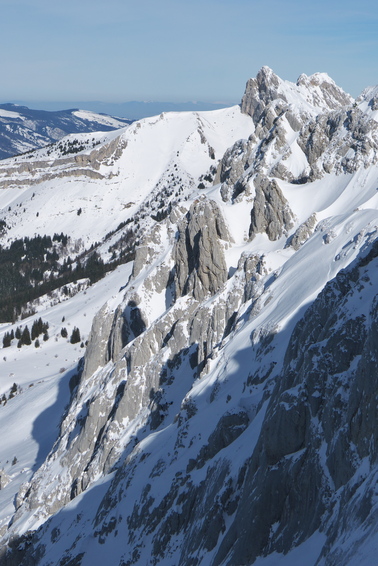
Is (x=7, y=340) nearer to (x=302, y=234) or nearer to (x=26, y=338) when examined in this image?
(x=26, y=338)

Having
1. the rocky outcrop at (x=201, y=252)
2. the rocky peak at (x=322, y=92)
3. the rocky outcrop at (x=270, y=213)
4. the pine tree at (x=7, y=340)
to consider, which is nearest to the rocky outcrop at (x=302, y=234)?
the rocky outcrop at (x=270, y=213)

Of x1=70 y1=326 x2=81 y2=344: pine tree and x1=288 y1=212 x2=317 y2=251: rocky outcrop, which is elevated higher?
x1=288 y1=212 x2=317 y2=251: rocky outcrop

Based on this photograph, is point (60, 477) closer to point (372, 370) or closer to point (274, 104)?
point (372, 370)

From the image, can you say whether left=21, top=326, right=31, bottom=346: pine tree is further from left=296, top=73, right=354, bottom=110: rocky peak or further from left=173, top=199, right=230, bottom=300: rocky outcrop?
left=296, top=73, right=354, bottom=110: rocky peak

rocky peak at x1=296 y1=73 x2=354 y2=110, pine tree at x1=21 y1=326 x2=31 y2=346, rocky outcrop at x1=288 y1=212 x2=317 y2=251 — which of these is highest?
rocky peak at x1=296 y1=73 x2=354 y2=110

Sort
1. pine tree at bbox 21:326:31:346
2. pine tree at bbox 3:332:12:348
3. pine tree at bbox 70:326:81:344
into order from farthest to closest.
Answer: pine tree at bbox 3:332:12:348 → pine tree at bbox 21:326:31:346 → pine tree at bbox 70:326:81:344

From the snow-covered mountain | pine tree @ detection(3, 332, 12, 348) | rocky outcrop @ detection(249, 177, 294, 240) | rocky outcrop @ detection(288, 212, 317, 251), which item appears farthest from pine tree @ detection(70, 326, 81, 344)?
rocky outcrop @ detection(288, 212, 317, 251)

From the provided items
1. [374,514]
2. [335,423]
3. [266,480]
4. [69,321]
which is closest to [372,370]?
[335,423]

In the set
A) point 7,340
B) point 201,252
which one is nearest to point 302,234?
point 201,252
